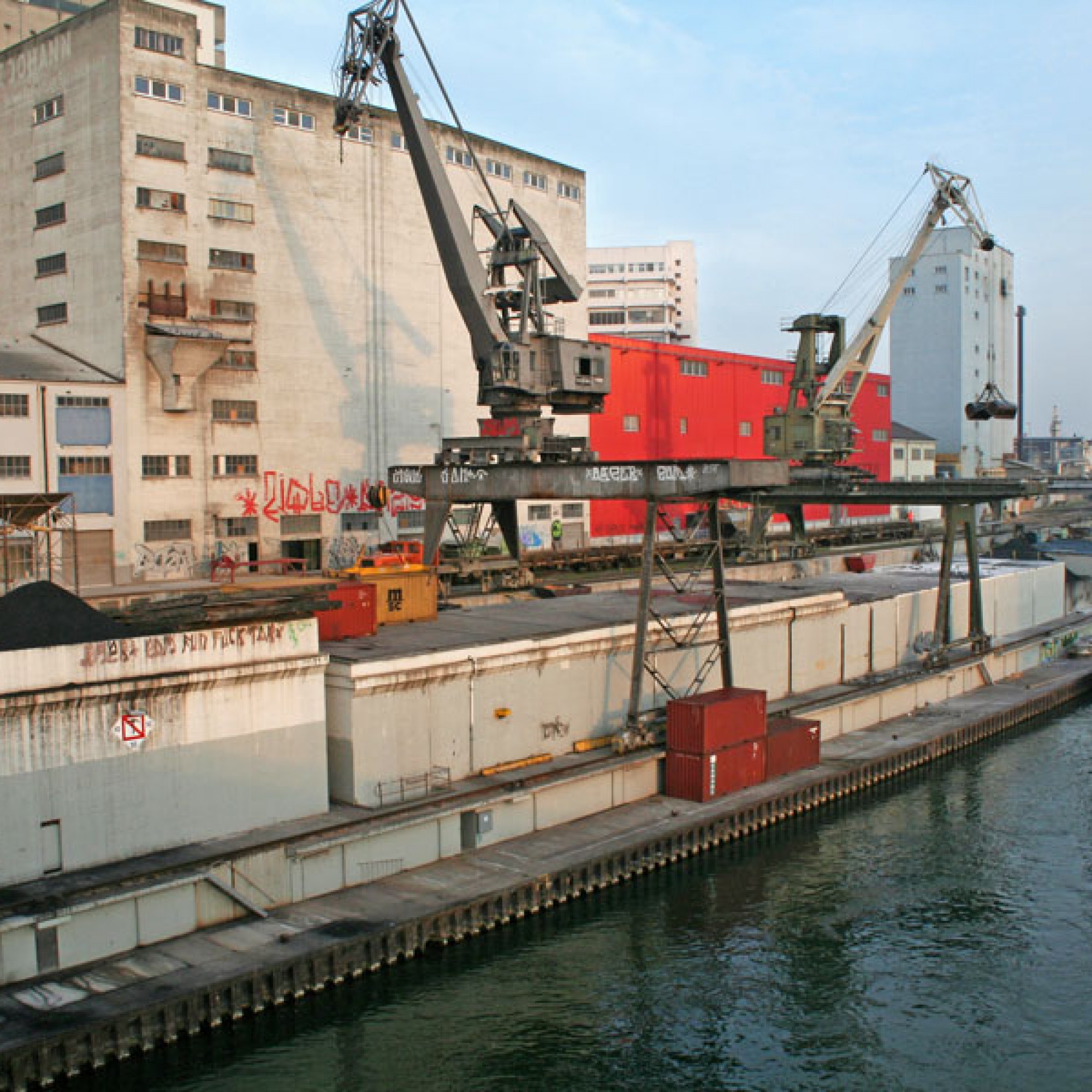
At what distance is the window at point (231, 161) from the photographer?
55062 millimetres

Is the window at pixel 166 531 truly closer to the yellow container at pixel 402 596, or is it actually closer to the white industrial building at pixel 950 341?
the yellow container at pixel 402 596

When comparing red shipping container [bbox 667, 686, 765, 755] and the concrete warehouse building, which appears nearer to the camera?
red shipping container [bbox 667, 686, 765, 755]

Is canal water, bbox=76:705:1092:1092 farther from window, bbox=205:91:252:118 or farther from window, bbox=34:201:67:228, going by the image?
window, bbox=34:201:67:228

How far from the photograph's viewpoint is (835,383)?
6569cm

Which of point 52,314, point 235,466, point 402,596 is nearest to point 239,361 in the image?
point 235,466

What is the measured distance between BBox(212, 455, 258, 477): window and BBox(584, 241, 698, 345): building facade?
100 metres

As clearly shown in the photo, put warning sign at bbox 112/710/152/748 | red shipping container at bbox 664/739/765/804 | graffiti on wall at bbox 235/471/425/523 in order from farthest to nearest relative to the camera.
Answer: graffiti on wall at bbox 235/471/425/523, red shipping container at bbox 664/739/765/804, warning sign at bbox 112/710/152/748

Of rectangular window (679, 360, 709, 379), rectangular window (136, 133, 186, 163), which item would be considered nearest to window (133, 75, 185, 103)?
rectangular window (136, 133, 186, 163)

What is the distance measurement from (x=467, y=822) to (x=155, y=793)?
805cm

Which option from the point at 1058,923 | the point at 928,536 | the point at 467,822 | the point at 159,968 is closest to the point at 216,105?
the point at 467,822

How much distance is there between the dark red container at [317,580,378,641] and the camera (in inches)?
1307

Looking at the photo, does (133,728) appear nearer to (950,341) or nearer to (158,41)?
(158,41)

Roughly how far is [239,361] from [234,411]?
104 inches

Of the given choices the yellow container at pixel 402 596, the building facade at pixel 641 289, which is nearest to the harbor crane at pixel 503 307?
the yellow container at pixel 402 596
